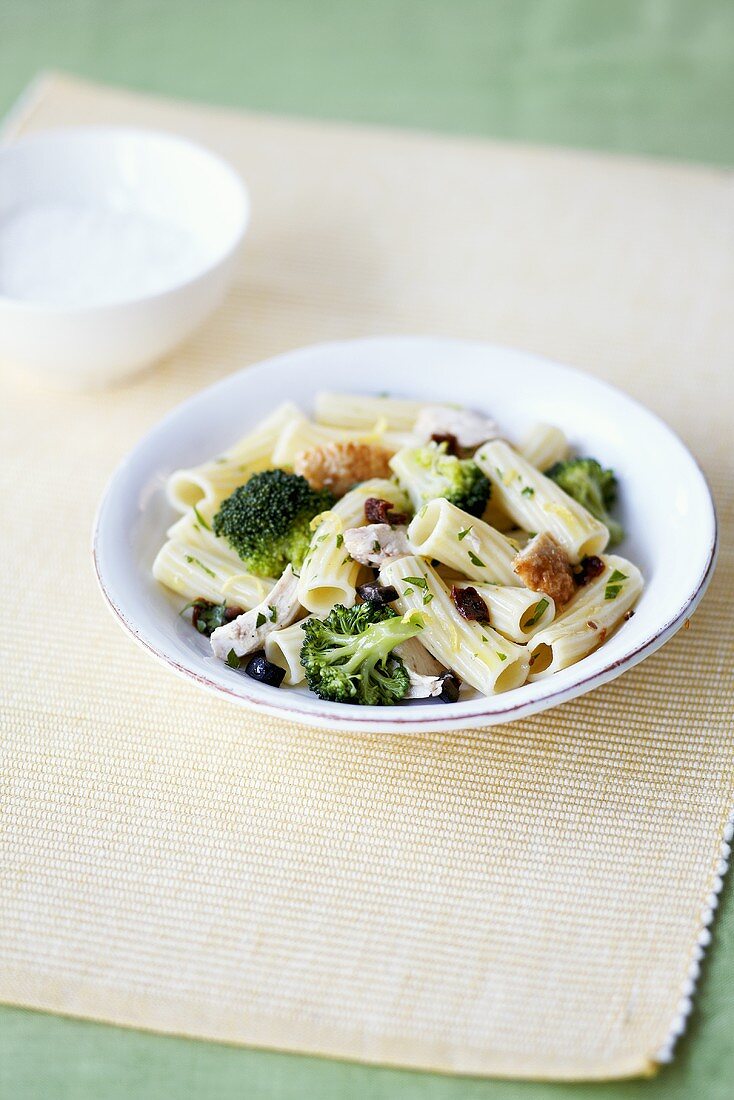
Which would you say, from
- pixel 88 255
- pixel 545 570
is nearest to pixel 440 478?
pixel 545 570

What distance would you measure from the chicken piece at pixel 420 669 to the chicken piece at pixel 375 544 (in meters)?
0.18

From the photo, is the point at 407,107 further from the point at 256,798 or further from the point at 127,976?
the point at 127,976

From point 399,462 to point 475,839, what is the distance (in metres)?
0.79

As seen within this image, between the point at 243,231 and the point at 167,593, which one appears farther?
the point at 243,231

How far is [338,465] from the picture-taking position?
238 cm

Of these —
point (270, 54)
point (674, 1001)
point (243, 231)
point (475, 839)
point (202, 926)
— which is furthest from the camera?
point (270, 54)

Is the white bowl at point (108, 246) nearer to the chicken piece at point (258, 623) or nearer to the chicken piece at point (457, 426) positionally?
the chicken piece at point (457, 426)

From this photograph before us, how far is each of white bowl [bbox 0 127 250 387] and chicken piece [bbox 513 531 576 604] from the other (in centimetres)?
120

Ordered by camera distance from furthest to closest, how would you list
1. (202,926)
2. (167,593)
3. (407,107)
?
(407,107), (167,593), (202,926)

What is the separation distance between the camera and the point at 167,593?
226 centimetres

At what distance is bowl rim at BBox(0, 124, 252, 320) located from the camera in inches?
106

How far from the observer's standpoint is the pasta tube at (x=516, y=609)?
2080 millimetres

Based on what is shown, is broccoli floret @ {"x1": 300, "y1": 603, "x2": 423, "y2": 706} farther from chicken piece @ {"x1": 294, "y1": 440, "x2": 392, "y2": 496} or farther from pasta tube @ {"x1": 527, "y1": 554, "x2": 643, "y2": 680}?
chicken piece @ {"x1": 294, "y1": 440, "x2": 392, "y2": 496}

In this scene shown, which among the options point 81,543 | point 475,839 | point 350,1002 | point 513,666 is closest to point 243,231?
point 81,543
